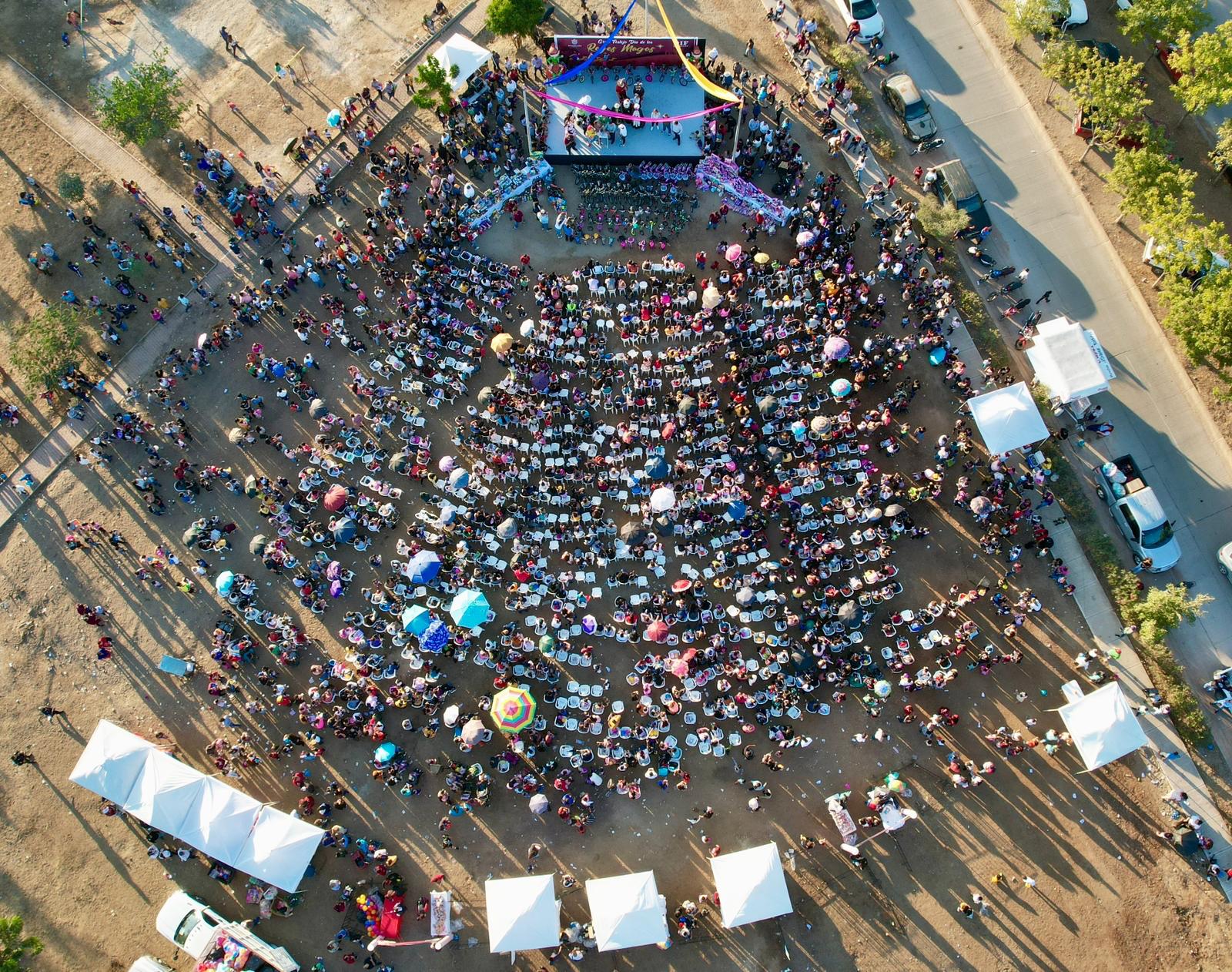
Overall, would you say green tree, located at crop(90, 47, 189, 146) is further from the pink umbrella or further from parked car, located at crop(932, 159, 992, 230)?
parked car, located at crop(932, 159, 992, 230)

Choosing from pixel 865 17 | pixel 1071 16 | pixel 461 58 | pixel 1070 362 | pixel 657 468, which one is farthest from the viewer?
pixel 865 17

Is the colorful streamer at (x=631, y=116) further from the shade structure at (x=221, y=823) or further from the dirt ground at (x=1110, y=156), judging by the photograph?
the shade structure at (x=221, y=823)

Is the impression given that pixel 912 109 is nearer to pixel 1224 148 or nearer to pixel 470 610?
pixel 1224 148

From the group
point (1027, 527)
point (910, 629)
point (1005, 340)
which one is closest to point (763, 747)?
point (910, 629)

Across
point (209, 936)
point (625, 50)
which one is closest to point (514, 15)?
point (625, 50)

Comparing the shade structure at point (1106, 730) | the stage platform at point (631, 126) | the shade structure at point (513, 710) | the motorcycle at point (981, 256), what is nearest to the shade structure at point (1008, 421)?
the motorcycle at point (981, 256)
